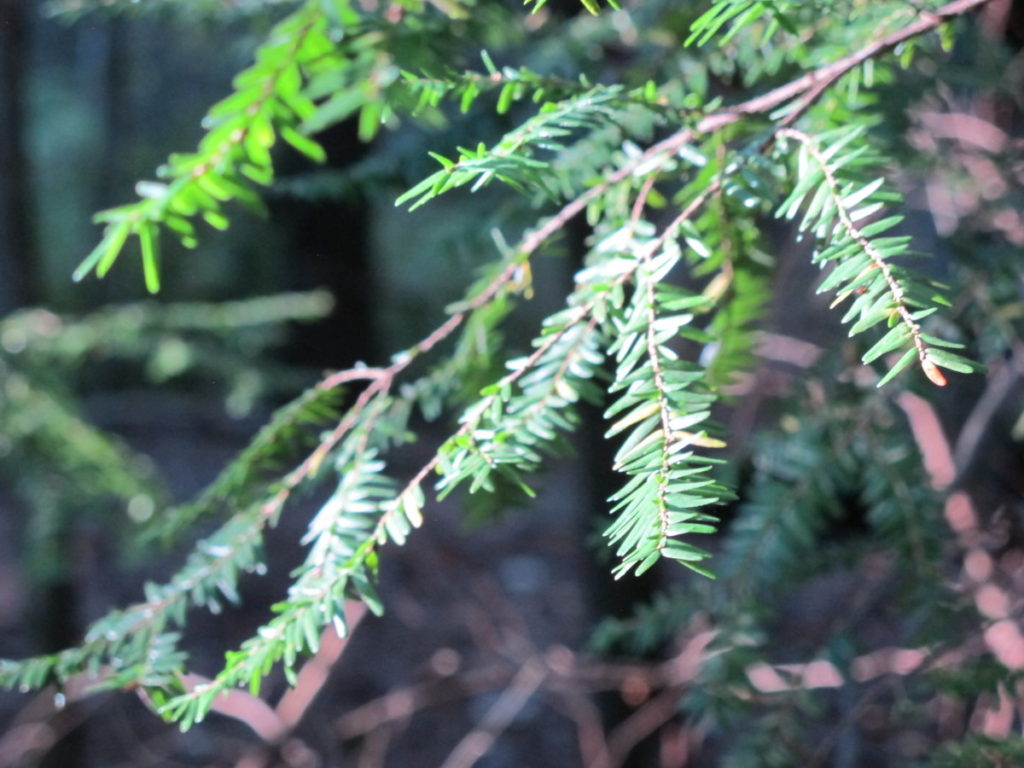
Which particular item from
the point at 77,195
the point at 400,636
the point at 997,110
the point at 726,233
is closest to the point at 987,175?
the point at 997,110

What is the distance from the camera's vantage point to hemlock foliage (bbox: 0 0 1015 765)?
1.47ft

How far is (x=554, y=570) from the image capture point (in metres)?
3.25

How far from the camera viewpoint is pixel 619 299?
51cm

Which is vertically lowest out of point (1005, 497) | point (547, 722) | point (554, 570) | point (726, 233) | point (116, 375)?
point (116, 375)

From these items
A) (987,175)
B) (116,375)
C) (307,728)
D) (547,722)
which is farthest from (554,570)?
(116,375)

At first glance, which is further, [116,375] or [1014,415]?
[116,375]

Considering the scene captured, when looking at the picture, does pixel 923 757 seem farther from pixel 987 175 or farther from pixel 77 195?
pixel 77 195

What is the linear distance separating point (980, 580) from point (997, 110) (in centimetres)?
68

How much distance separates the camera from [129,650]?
2.01 ft

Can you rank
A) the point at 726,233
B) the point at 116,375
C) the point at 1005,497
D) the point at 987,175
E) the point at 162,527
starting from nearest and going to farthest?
1. the point at 726,233
2. the point at 162,527
3. the point at 987,175
4. the point at 1005,497
5. the point at 116,375

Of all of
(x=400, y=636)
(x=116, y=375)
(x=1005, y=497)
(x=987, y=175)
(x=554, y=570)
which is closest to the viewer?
A: (x=987, y=175)

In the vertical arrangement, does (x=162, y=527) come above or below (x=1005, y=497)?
above

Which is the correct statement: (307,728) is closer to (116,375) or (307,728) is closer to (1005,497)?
(1005,497)

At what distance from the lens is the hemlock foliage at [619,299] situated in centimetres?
45
